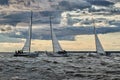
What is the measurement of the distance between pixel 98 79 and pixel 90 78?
5.85 meters

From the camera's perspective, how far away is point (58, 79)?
16825 centimetres

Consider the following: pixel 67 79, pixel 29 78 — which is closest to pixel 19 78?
pixel 29 78

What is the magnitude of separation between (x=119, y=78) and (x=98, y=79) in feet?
23.1

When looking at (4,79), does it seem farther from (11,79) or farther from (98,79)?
(98,79)

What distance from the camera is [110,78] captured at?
171 metres

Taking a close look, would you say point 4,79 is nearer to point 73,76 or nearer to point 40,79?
point 40,79

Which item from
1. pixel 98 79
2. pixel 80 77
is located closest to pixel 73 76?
pixel 80 77

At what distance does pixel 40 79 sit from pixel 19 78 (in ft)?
21.7

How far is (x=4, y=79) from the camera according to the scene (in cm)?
16450

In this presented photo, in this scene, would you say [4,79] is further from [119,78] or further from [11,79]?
[119,78]

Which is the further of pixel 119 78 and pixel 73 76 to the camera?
A: pixel 73 76

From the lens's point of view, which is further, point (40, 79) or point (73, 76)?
point (73, 76)

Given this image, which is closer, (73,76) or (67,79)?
(67,79)

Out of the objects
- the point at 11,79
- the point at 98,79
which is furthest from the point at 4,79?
the point at 98,79
